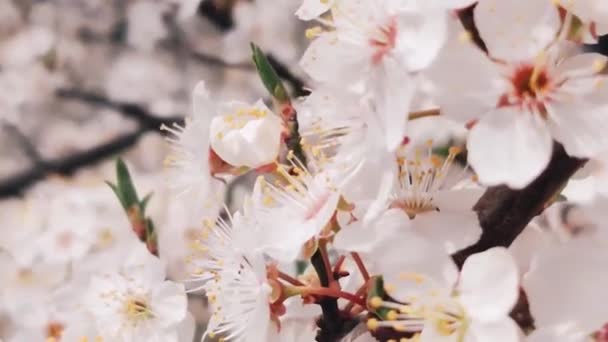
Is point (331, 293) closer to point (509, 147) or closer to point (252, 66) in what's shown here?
point (509, 147)

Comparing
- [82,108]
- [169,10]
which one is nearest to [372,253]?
[169,10]

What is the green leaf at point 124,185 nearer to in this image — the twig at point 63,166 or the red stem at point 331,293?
→ the red stem at point 331,293

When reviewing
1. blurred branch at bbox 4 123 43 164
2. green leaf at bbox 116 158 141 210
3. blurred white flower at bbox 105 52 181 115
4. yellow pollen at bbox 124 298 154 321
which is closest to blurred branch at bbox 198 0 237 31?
blurred white flower at bbox 105 52 181 115

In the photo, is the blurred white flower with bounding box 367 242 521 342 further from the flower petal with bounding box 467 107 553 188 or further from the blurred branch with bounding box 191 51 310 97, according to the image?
the blurred branch with bounding box 191 51 310 97

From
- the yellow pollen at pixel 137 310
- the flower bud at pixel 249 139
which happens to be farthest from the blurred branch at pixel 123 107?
the flower bud at pixel 249 139

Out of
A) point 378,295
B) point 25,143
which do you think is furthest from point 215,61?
point 378,295
